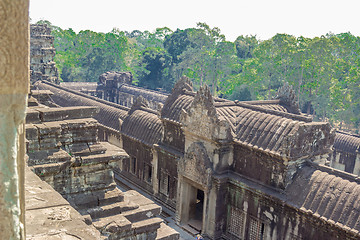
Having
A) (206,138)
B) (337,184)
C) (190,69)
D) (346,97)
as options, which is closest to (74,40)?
(190,69)

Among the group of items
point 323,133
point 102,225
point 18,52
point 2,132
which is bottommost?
point 102,225

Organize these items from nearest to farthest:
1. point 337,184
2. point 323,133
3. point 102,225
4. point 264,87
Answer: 1. point 102,225
2. point 337,184
3. point 323,133
4. point 264,87

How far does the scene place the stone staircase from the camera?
7848mm

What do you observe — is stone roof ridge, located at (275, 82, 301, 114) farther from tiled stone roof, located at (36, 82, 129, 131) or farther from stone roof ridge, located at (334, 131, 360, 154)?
tiled stone roof, located at (36, 82, 129, 131)

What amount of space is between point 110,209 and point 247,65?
44.0 metres

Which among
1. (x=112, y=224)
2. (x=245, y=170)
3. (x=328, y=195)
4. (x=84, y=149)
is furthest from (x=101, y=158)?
(x=328, y=195)

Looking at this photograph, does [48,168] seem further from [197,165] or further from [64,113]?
[197,165]

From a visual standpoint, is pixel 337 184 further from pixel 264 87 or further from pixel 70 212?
pixel 264 87

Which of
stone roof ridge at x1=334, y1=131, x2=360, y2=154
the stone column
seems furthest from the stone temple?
stone roof ridge at x1=334, y1=131, x2=360, y2=154

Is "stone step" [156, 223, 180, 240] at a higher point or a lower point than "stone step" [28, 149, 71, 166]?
lower

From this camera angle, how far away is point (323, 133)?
1401 centimetres

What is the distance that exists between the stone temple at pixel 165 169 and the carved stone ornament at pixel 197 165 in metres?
0.05

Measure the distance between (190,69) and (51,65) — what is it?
1050 inches

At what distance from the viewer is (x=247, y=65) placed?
49781 millimetres
